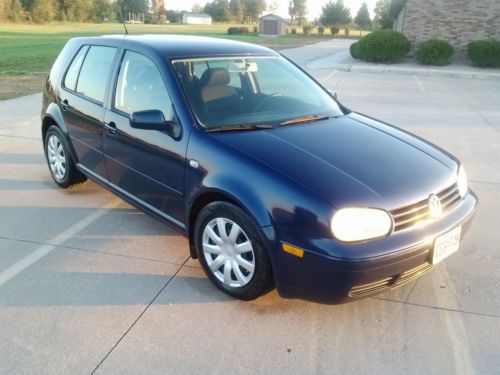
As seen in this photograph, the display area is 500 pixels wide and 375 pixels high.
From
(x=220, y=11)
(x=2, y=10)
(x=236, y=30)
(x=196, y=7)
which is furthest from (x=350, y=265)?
(x=196, y=7)

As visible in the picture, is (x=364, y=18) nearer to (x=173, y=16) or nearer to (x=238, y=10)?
(x=238, y=10)

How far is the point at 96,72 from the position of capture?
162 inches

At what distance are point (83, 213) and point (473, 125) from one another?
276 inches

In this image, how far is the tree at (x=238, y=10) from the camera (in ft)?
356

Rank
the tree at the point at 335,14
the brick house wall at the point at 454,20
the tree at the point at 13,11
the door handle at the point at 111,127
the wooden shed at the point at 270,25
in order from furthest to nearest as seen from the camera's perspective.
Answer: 1. the tree at the point at 13,11
2. the tree at the point at 335,14
3. the wooden shed at the point at 270,25
4. the brick house wall at the point at 454,20
5. the door handle at the point at 111,127

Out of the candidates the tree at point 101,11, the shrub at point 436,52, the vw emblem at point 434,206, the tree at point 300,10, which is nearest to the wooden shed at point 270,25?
the tree at point 101,11

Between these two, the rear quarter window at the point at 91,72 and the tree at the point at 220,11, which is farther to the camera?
the tree at the point at 220,11

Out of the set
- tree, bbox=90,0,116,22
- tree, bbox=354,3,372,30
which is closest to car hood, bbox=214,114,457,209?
tree, bbox=354,3,372,30

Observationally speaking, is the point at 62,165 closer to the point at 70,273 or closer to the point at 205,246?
the point at 70,273

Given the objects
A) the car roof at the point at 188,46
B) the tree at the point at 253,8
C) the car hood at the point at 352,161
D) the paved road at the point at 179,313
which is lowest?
the paved road at the point at 179,313

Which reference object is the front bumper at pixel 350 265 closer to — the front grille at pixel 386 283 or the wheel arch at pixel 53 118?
Result: the front grille at pixel 386 283

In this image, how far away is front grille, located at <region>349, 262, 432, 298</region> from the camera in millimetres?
2523

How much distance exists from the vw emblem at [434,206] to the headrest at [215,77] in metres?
1.72

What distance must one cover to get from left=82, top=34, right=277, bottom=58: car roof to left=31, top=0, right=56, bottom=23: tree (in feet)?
274
